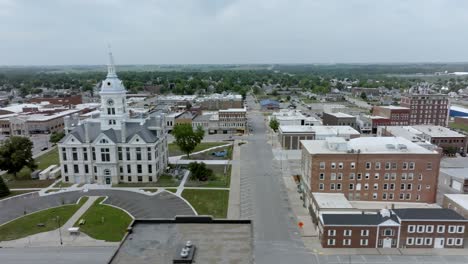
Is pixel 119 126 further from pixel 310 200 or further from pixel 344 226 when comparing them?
pixel 344 226

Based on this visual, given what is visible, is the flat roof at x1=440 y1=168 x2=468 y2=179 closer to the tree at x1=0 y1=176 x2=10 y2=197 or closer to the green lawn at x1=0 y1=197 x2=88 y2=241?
the green lawn at x1=0 y1=197 x2=88 y2=241

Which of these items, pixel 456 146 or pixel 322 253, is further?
pixel 456 146

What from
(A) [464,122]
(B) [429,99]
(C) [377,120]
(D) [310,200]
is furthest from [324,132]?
(A) [464,122]

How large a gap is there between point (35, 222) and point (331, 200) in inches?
1812

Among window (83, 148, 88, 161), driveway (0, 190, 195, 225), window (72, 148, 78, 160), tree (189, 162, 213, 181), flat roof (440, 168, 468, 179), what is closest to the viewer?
driveway (0, 190, 195, 225)

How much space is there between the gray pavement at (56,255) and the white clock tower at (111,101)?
31.7 meters

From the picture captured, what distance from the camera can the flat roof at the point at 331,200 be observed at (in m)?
48.6

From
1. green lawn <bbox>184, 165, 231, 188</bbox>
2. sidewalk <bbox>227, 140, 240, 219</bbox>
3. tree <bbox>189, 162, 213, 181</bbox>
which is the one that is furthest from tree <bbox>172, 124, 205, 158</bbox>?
tree <bbox>189, 162, 213, 181</bbox>

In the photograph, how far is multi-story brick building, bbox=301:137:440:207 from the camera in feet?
177

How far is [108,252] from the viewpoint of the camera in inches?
1667

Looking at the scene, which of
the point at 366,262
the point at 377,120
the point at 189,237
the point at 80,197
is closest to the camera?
the point at 189,237

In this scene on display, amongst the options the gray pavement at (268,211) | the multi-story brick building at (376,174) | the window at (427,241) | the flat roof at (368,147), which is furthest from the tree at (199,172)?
the window at (427,241)

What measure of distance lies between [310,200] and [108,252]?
102 ft

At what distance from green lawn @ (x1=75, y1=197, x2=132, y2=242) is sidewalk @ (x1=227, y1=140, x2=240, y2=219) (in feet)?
53.4
